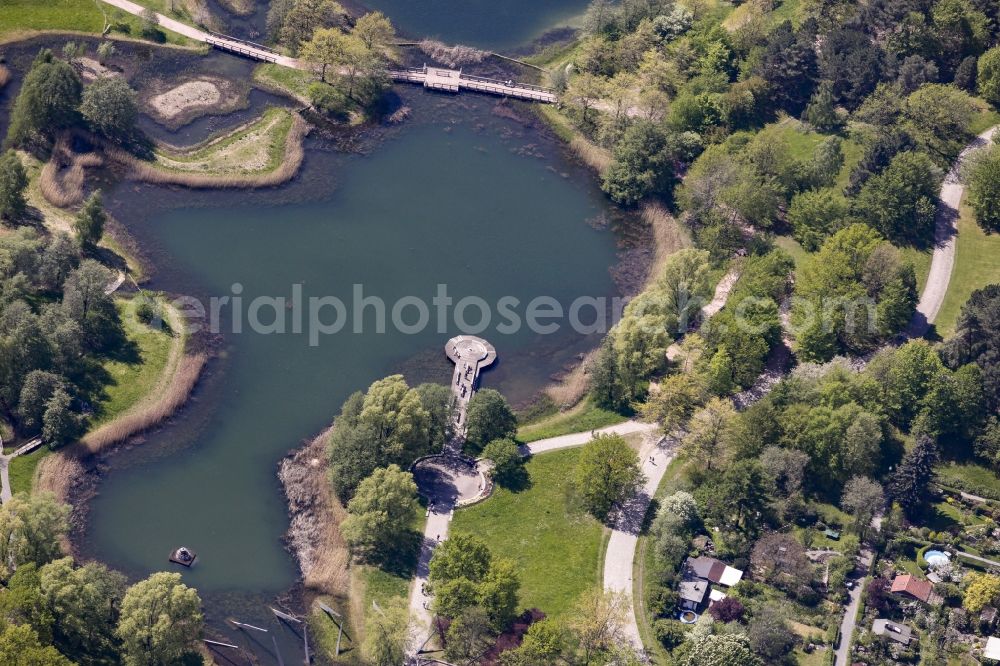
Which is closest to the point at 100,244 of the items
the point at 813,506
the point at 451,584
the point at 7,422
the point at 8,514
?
the point at 7,422

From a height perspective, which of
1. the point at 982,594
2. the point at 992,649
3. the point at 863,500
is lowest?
the point at 992,649

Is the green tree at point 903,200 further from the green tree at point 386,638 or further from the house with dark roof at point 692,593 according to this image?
the green tree at point 386,638

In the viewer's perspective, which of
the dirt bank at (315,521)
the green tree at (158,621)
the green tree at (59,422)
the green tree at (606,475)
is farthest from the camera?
the green tree at (59,422)

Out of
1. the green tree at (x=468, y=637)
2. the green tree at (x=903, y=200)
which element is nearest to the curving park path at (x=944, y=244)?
the green tree at (x=903, y=200)

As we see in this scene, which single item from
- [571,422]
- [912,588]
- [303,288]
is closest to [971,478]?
[912,588]

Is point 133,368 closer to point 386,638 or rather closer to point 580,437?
point 386,638

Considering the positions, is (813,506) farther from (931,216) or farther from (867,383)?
(931,216)

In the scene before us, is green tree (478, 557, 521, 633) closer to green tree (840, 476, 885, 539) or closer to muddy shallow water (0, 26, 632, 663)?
muddy shallow water (0, 26, 632, 663)
